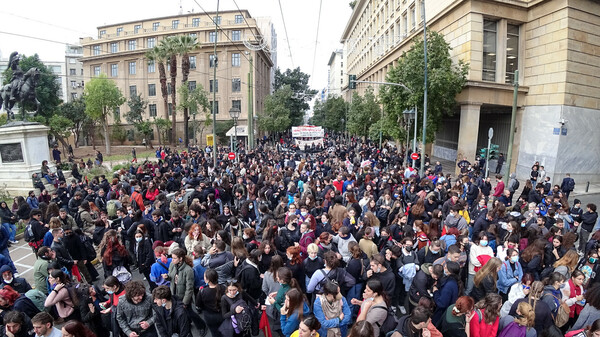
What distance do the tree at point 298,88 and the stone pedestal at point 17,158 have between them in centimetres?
4554

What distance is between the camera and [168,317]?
428 centimetres

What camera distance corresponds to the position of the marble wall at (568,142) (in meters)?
19.5

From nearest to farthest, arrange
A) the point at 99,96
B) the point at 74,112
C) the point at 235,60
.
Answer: the point at 99,96 < the point at 74,112 < the point at 235,60

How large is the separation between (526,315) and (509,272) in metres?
1.79

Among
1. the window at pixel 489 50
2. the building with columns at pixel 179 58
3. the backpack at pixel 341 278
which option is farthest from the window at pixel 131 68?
the backpack at pixel 341 278

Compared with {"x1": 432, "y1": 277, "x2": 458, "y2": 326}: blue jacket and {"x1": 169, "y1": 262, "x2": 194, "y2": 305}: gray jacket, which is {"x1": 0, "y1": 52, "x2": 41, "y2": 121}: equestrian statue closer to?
{"x1": 169, "y1": 262, "x2": 194, "y2": 305}: gray jacket

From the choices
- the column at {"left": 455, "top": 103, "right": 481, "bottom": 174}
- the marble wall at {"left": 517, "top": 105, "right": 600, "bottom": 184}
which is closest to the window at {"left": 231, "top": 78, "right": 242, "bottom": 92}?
the column at {"left": 455, "top": 103, "right": 481, "bottom": 174}

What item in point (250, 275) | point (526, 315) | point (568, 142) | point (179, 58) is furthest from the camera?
point (179, 58)

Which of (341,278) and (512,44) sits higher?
(512,44)

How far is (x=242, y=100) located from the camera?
161ft

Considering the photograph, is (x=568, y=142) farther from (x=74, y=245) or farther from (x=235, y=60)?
(x=235, y=60)

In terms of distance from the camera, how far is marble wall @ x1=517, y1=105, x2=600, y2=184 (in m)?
19.5

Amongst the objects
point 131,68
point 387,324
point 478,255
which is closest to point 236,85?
point 131,68

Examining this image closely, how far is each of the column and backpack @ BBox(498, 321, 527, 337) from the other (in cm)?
2049
